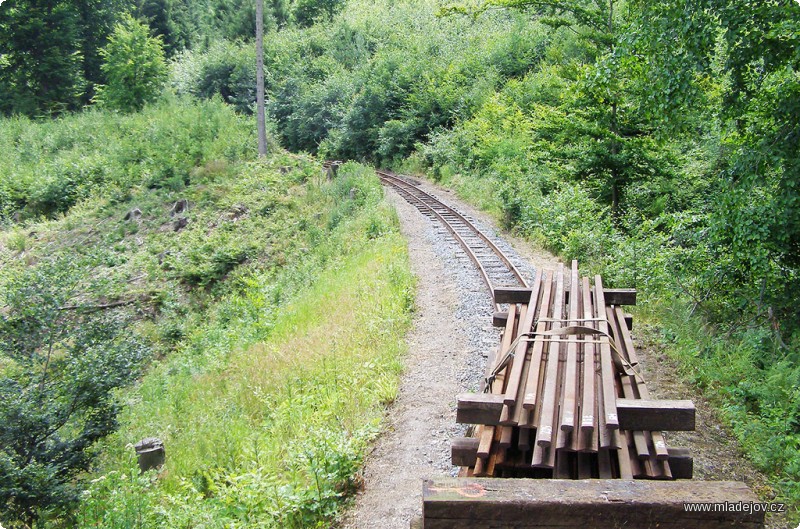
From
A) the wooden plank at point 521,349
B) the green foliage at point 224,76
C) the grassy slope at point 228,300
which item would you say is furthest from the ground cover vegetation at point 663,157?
the green foliage at point 224,76

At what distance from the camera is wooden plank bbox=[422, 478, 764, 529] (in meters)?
3.29

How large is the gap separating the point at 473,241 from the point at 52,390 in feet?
35.2

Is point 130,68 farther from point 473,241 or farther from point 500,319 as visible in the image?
point 500,319

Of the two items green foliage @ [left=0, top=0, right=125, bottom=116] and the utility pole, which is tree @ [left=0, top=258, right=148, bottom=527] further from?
green foliage @ [left=0, top=0, right=125, bottom=116]

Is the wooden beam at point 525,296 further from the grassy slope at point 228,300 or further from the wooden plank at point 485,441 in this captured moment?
the wooden plank at point 485,441

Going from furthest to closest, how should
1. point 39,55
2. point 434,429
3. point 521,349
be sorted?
point 39,55 < point 434,429 < point 521,349

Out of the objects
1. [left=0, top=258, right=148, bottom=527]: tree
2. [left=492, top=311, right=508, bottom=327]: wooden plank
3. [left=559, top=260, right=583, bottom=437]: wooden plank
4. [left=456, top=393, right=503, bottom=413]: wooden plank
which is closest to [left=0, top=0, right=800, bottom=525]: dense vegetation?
[left=0, top=258, right=148, bottom=527]: tree

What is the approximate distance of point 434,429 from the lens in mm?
7250

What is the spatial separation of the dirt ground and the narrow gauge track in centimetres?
128

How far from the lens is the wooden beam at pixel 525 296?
7.05 m

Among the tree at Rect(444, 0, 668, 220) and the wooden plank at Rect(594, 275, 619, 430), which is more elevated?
the tree at Rect(444, 0, 668, 220)

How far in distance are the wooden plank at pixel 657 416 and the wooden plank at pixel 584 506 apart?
75 cm

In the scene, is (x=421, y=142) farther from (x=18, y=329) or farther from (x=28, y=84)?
(x=28, y=84)

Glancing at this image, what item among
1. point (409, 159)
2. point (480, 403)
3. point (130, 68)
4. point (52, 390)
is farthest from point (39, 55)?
point (480, 403)
